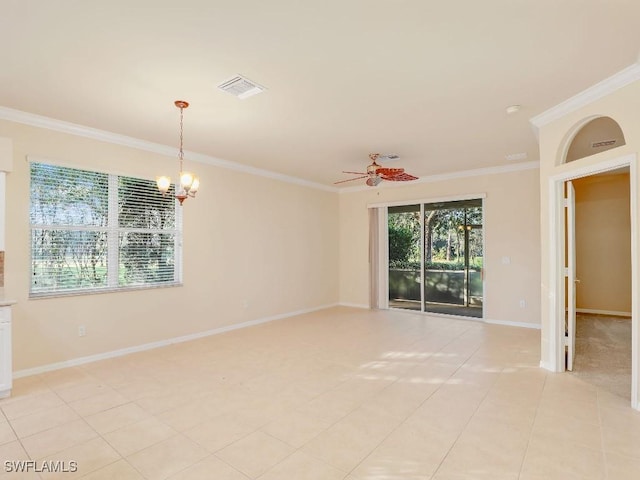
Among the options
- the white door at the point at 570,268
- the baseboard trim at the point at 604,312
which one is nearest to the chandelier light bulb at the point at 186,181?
the white door at the point at 570,268

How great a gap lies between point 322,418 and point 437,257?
16.2ft

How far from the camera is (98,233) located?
4.37 m

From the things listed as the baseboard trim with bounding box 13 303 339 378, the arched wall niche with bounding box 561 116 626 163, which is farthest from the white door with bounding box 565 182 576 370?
the baseboard trim with bounding box 13 303 339 378

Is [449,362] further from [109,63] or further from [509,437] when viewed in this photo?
[109,63]

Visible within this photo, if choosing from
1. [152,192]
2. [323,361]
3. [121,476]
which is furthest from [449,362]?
[152,192]

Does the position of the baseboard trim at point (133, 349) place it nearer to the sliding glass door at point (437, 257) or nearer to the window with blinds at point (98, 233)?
the window with blinds at point (98, 233)

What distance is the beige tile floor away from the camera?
87.0 inches

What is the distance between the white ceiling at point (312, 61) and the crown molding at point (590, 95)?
0.09 m

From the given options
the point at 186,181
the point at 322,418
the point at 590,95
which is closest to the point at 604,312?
the point at 590,95

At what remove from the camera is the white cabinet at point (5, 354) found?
3181 mm

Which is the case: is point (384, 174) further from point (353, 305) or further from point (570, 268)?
point (353, 305)

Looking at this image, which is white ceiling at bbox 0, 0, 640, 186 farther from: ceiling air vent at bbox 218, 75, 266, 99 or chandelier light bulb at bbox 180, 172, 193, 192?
chandelier light bulb at bbox 180, 172, 193, 192

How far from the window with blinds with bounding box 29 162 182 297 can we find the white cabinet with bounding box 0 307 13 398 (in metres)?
0.68

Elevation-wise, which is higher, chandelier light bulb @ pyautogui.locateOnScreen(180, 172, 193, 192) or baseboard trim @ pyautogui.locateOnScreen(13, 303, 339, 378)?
chandelier light bulb @ pyautogui.locateOnScreen(180, 172, 193, 192)
